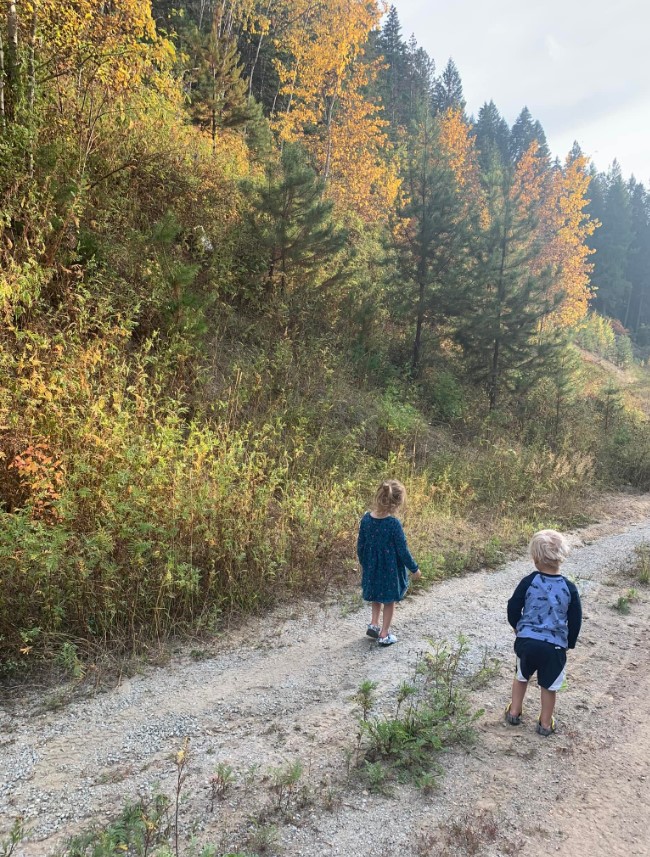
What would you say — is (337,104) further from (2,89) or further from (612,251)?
(612,251)

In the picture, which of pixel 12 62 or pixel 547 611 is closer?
pixel 547 611

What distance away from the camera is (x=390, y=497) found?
4.73 metres

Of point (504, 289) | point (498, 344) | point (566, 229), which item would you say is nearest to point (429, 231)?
point (504, 289)

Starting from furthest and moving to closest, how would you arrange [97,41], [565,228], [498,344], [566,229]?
[565,228]
[566,229]
[498,344]
[97,41]

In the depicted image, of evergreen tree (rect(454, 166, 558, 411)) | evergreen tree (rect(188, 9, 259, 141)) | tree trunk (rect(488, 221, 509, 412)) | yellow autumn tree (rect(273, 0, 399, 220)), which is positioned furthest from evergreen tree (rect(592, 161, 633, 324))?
evergreen tree (rect(188, 9, 259, 141))

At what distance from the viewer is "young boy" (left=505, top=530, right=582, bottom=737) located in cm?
345

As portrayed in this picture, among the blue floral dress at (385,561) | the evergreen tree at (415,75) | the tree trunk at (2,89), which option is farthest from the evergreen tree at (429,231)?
the evergreen tree at (415,75)

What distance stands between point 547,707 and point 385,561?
5.75ft

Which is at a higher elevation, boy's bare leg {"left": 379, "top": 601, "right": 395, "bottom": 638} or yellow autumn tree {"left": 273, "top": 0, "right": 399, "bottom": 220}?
yellow autumn tree {"left": 273, "top": 0, "right": 399, "bottom": 220}

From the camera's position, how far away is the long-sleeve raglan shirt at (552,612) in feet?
11.6

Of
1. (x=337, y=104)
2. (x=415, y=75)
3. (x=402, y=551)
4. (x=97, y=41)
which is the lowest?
(x=402, y=551)

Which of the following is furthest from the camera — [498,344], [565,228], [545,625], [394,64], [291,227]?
[394,64]

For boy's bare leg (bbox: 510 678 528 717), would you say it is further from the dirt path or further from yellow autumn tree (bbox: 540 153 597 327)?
yellow autumn tree (bbox: 540 153 597 327)

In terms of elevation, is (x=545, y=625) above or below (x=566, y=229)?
below
